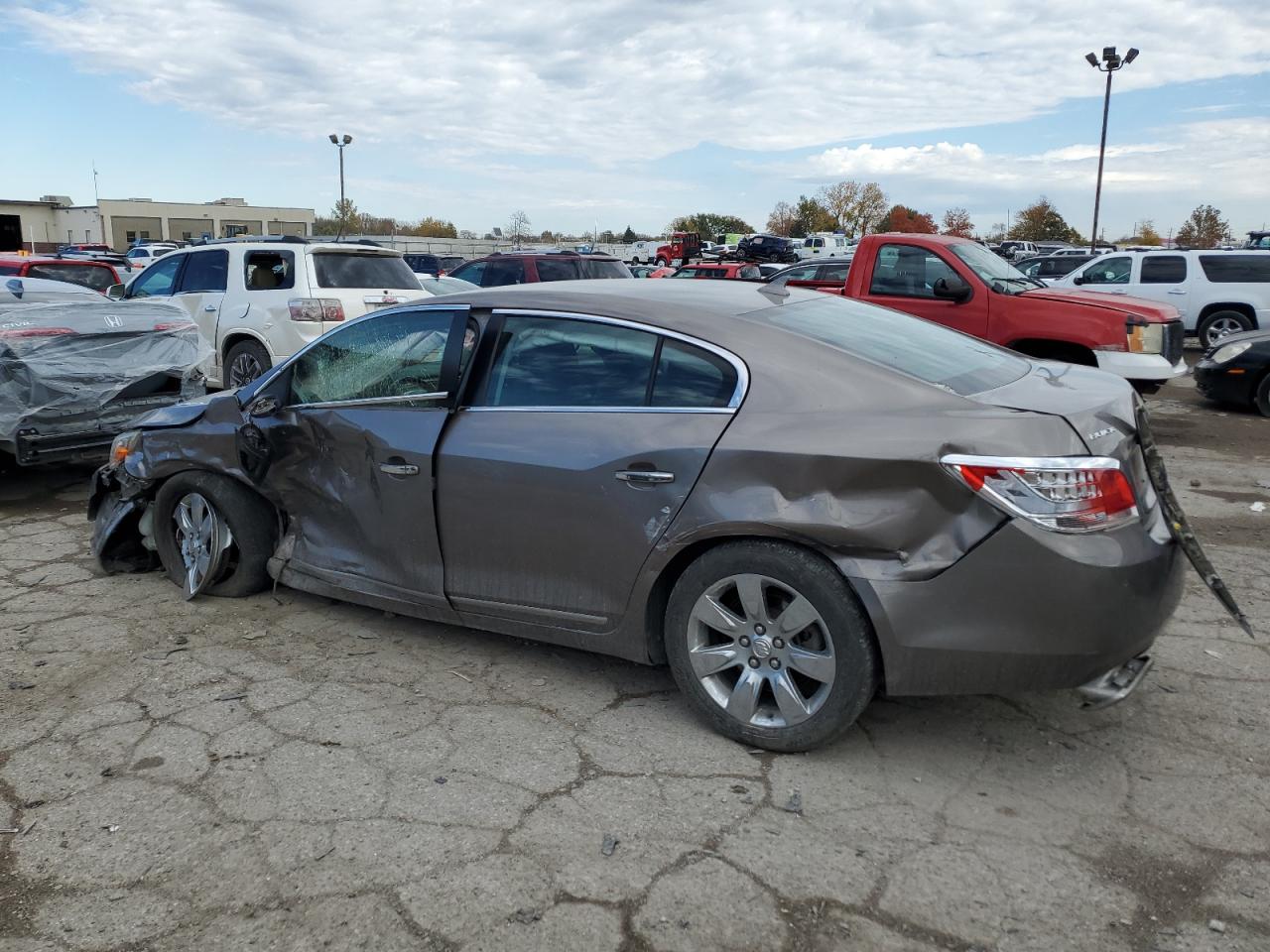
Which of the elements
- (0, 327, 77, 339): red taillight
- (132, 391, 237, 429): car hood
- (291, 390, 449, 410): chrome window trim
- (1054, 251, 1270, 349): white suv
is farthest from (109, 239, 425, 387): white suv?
(1054, 251, 1270, 349): white suv

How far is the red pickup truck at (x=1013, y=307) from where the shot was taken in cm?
841

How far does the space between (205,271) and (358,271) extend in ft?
5.95

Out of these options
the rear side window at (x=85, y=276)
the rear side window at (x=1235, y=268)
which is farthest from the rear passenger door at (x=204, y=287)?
the rear side window at (x=1235, y=268)

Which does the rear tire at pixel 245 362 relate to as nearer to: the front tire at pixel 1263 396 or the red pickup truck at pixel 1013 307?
the red pickup truck at pixel 1013 307

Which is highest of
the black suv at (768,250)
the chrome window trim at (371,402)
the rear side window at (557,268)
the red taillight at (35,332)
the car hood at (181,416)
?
the black suv at (768,250)

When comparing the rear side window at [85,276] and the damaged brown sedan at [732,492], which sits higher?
the rear side window at [85,276]

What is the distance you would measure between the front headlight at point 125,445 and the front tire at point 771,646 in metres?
3.16

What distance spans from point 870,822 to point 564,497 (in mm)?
1518

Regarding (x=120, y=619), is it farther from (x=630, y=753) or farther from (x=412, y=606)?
(x=630, y=753)

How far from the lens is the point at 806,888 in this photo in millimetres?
2750

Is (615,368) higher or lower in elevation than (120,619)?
higher

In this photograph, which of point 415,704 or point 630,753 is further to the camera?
point 415,704

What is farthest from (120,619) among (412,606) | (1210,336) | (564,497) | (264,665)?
(1210,336)

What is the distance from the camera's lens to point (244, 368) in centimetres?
1057
